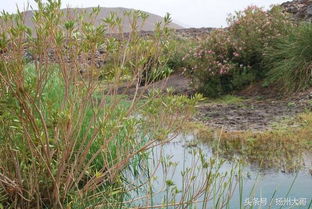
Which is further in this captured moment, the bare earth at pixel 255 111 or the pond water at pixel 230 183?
the bare earth at pixel 255 111

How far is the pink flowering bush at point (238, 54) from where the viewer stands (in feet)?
32.6

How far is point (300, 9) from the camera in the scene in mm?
13117

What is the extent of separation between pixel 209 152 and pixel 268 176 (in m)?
0.97

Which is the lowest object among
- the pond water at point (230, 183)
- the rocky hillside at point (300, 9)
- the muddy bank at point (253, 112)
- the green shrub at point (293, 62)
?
the muddy bank at point (253, 112)

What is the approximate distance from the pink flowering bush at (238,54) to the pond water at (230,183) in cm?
528

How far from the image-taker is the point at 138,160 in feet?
14.2

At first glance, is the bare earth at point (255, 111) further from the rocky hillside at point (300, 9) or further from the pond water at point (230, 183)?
the rocky hillside at point (300, 9)

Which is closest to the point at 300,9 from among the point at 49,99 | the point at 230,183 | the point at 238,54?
the point at 238,54

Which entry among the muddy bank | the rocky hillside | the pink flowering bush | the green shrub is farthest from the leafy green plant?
the rocky hillside

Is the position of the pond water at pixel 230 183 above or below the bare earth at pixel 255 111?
above

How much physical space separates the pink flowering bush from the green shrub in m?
0.49

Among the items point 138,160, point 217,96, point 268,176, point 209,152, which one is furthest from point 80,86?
point 217,96

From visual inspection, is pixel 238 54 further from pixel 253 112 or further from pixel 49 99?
pixel 49 99

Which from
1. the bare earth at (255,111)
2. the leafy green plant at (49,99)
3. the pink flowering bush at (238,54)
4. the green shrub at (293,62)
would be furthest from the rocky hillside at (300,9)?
the leafy green plant at (49,99)
